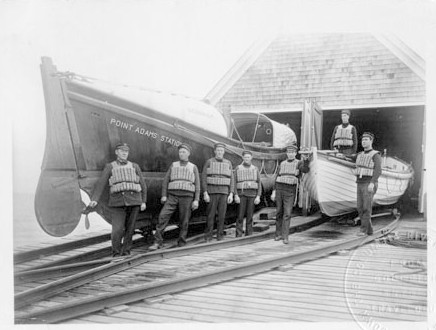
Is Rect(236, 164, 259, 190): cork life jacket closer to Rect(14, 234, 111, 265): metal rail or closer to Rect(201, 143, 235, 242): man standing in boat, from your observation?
Rect(201, 143, 235, 242): man standing in boat

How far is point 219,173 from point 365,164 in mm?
2047

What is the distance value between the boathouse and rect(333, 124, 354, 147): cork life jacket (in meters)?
Result: 0.65

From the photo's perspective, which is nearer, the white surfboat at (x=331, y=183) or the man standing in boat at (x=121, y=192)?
the man standing in boat at (x=121, y=192)

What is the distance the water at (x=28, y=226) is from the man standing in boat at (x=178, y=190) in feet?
4.78

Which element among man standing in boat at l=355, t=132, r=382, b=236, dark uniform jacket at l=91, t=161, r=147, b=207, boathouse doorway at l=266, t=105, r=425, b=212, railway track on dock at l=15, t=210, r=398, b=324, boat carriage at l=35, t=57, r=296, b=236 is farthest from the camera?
boathouse doorway at l=266, t=105, r=425, b=212

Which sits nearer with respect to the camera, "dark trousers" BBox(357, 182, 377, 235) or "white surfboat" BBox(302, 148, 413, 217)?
"dark trousers" BBox(357, 182, 377, 235)

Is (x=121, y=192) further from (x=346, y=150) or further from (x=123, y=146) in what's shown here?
(x=346, y=150)

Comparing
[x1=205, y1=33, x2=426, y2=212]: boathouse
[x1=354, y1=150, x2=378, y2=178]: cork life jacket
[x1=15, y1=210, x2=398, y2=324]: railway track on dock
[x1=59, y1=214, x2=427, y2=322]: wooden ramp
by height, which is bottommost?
[x1=59, y1=214, x2=427, y2=322]: wooden ramp

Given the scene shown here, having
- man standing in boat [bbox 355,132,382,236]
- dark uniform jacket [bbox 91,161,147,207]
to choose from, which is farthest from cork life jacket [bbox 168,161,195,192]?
man standing in boat [bbox 355,132,382,236]

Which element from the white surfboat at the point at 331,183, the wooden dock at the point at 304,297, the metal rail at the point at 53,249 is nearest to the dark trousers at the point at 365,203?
the white surfboat at the point at 331,183

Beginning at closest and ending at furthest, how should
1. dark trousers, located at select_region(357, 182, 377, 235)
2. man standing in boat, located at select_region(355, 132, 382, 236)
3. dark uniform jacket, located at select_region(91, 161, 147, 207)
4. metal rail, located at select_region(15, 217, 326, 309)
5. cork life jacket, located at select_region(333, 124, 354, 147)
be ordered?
metal rail, located at select_region(15, 217, 326, 309)
dark uniform jacket, located at select_region(91, 161, 147, 207)
man standing in boat, located at select_region(355, 132, 382, 236)
dark trousers, located at select_region(357, 182, 377, 235)
cork life jacket, located at select_region(333, 124, 354, 147)

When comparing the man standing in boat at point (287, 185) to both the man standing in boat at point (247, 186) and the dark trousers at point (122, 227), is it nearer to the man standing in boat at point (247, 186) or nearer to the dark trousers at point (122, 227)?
the man standing in boat at point (247, 186)

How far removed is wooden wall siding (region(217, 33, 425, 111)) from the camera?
597 centimetres

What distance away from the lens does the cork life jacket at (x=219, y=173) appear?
561 centimetres
